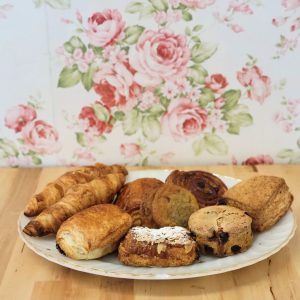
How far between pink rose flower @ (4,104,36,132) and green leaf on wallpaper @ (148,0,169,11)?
346mm

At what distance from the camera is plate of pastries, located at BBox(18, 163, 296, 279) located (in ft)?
2.78

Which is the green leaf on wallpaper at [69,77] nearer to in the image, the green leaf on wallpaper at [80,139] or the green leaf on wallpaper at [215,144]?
the green leaf on wallpaper at [80,139]

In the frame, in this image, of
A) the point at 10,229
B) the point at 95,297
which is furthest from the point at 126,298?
the point at 10,229

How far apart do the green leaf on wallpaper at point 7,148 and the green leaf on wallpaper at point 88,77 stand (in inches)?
8.7

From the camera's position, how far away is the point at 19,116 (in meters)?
1.31

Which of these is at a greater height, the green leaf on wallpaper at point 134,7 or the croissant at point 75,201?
the green leaf on wallpaper at point 134,7

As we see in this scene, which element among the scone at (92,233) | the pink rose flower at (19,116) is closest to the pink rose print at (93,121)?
the pink rose flower at (19,116)

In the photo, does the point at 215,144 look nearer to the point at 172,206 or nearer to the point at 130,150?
the point at 130,150

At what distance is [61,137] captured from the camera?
132 cm

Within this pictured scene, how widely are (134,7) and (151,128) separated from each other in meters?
0.26

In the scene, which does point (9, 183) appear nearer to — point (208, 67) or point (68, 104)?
point (68, 104)

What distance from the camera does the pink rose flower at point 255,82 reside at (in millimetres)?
1267

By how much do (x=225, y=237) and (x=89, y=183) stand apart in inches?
10.4

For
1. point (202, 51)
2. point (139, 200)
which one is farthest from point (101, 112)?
point (139, 200)
